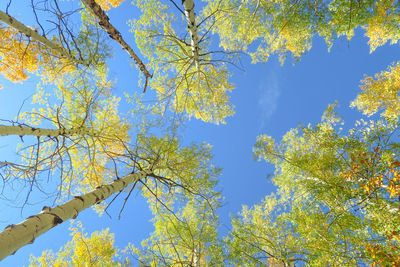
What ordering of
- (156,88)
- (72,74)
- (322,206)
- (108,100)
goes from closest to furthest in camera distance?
(322,206) < (72,74) < (108,100) < (156,88)

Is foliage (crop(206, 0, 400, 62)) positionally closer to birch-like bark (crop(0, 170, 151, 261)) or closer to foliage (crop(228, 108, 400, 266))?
foliage (crop(228, 108, 400, 266))

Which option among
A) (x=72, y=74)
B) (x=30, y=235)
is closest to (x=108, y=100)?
(x=72, y=74)

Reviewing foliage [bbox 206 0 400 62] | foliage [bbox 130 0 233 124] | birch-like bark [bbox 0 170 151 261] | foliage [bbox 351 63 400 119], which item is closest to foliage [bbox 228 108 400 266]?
foliage [bbox 206 0 400 62]

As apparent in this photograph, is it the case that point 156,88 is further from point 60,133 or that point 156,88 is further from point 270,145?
point 270,145

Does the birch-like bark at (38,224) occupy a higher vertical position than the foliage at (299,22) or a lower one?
lower

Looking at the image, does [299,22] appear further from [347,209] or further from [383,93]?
[383,93]

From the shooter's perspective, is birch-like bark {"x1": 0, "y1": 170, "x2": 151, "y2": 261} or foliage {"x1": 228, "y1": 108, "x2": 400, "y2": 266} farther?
foliage {"x1": 228, "y1": 108, "x2": 400, "y2": 266}

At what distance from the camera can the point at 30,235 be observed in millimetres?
1451

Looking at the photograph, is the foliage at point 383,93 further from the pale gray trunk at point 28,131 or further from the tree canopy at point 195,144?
the pale gray trunk at point 28,131

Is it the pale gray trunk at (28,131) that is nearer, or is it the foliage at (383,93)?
the pale gray trunk at (28,131)

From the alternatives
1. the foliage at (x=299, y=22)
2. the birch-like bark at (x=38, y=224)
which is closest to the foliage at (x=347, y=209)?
the foliage at (x=299, y=22)

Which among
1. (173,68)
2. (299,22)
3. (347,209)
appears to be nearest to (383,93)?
(299,22)

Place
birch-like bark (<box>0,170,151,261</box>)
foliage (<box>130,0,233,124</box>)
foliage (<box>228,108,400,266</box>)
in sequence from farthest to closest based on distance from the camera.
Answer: foliage (<box>130,0,233,124</box>)
foliage (<box>228,108,400,266</box>)
birch-like bark (<box>0,170,151,261</box>)

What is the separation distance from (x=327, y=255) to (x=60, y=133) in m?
5.74
